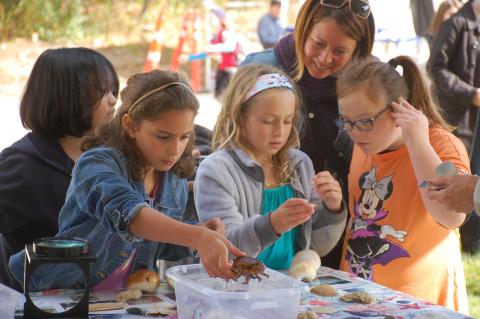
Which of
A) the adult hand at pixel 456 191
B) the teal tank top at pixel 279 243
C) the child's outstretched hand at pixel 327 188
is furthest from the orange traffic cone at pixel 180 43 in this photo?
the adult hand at pixel 456 191

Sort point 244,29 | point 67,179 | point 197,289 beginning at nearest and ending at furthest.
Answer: point 197,289, point 67,179, point 244,29

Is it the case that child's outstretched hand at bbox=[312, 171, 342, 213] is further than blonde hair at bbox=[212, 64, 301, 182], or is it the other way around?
blonde hair at bbox=[212, 64, 301, 182]

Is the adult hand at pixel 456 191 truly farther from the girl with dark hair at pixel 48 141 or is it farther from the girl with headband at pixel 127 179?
the girl with dark hair at pixel 48 141

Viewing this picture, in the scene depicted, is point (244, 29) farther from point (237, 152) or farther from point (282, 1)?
point (237, 152)

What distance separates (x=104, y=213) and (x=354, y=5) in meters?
1.22

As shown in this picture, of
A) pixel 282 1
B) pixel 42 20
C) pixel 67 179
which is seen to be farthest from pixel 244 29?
pixel 67 179

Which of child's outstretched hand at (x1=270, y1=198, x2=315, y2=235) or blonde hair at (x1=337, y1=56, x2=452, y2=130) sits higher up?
blonde hair at (x1=337, y1=56, x2=452, y2=130)

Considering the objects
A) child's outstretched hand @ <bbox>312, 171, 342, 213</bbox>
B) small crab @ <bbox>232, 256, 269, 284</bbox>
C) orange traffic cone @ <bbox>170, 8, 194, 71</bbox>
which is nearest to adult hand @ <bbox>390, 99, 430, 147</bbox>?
child's outstretched hand @ <bbox>312, 171, 342, 213</bbox>

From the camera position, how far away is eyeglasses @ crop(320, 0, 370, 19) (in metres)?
2.57

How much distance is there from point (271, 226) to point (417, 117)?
0.58 metres

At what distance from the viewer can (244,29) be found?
49.3 feet

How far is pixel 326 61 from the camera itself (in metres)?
2.55

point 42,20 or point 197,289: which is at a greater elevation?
point 42,20

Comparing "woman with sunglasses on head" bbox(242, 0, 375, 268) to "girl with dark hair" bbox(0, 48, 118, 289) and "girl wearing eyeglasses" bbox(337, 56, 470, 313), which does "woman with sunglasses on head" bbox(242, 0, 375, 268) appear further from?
"girl with dark hair" bbox(0, 48, 118, 289)
